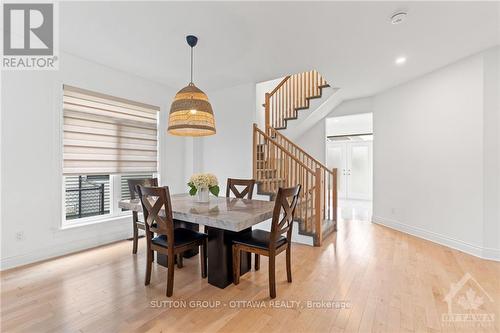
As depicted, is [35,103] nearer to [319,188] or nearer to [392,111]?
[319,188]

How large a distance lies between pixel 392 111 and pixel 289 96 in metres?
2.04

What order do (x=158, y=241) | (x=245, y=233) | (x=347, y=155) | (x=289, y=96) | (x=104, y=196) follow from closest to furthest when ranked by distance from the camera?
(x=158, y=241)
(x=245, y=233)
(x=104, y=196)
(x=289, y=96)
(x=347, y=155)

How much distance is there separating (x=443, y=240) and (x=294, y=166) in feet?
8.11

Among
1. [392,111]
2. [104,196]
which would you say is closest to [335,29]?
[392,111]

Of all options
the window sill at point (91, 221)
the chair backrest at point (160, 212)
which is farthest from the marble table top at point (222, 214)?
the window sill at point (91, 221)

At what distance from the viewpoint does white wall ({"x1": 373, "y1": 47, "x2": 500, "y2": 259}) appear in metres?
3.01

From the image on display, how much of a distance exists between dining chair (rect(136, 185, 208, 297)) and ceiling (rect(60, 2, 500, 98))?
1737mm

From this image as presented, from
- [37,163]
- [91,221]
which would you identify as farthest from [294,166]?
[37,163]

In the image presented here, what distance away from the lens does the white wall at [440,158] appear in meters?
3.01

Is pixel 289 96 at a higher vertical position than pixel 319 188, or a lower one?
higher

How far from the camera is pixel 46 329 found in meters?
1.65

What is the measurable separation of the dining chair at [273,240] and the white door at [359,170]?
21.6 ft

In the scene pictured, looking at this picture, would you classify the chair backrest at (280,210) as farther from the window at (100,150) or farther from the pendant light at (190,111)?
the window at (100,150)

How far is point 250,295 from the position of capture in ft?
6.87
